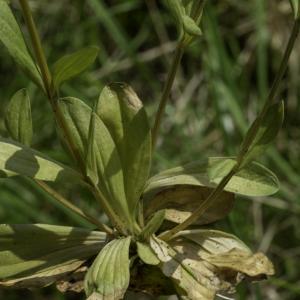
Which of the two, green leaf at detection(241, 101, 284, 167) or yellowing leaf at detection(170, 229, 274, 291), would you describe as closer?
green leaf at detection(241, 101, 284, 167)

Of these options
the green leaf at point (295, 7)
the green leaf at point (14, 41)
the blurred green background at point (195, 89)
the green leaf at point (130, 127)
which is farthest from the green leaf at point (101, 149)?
A: the blurred green background at point (195, 89)

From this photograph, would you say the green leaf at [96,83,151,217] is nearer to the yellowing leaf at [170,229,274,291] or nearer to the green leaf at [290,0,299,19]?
the yellowing leaf at [170,229,274,291]

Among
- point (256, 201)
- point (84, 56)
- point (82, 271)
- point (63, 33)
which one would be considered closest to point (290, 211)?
point (256, 201)

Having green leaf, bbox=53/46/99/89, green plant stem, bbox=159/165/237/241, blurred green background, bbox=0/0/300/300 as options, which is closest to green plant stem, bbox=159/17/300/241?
green plant stem, bbox=159/165/237/241

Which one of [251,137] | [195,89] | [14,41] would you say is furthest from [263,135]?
[195,89]

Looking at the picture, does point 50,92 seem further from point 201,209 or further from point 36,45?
point 201,209

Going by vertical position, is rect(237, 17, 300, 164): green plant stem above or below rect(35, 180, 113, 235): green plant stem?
above
